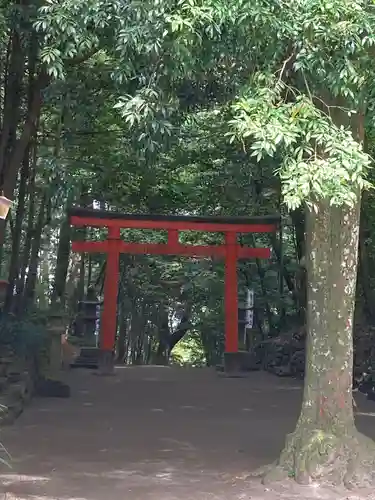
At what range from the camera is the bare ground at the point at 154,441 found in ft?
17.9

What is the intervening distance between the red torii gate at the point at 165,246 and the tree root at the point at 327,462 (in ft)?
26.2

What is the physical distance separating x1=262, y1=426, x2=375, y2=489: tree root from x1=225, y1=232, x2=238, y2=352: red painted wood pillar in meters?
8.23

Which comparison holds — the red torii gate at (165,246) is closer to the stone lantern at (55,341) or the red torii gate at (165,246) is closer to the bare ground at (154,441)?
the stone lantern at (55,341)

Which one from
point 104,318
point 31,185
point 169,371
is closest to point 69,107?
point 31,185

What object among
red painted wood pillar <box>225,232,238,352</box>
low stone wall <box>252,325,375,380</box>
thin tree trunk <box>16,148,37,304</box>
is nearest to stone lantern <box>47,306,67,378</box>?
thin tree trunk <box>16,148,37,304</box>

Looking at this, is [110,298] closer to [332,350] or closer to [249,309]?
[249,309]

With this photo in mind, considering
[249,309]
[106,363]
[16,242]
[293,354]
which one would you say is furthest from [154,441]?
[249,309]

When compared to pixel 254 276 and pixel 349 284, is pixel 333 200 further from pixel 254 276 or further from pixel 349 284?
pixel 254 276

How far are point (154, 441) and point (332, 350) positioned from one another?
2.60 meters

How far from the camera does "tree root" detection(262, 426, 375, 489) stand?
539cm

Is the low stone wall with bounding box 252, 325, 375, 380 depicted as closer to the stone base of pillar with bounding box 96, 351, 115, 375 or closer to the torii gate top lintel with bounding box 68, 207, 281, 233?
the torii gate top lintel with bounding box 68, 207, 281, 233

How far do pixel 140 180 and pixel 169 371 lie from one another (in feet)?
13.2

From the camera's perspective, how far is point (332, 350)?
5.51m

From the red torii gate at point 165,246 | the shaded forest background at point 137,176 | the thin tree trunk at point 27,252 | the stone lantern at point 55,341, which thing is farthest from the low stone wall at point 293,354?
the thin tree trunk at point 27,252
